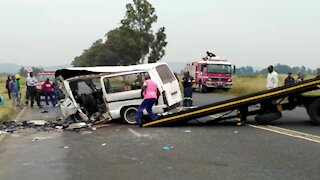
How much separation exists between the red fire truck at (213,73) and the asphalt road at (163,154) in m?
24.1

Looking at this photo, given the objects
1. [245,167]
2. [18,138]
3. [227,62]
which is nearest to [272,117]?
[245,167]

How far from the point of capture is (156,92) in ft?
46.3

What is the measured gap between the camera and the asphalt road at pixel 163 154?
753 cm

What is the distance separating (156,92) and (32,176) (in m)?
6.96

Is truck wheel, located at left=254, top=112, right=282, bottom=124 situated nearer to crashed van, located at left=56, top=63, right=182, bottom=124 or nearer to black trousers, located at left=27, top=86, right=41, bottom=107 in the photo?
crashed van, located at left=56, top=63, right=182, bottom=124

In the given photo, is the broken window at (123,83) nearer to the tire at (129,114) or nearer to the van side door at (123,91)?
the van side door at (123,91)

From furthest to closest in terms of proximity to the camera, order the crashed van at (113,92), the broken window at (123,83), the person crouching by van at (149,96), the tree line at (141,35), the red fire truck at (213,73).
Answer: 1. the tree line at (141,35)
2. the red fire truck at (213,73)
3. the broken window at (123,83)
4. the crashed van at (113,92)
5. the person crouching by van at (149,96)

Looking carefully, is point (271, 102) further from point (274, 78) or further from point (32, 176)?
point (32, 176)

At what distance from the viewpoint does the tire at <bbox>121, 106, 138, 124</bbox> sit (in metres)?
15.0

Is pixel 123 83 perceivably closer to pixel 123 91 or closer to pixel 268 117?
pixel 123 91

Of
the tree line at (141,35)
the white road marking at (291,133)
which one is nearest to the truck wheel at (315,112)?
the white road marking at (291,133)

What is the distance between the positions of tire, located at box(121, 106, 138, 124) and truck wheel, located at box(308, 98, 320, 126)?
5.19 m

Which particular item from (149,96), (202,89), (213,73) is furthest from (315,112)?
(202,89)

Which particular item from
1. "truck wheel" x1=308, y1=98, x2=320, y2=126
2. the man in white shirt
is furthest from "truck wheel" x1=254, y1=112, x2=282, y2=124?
the man in white shirt
